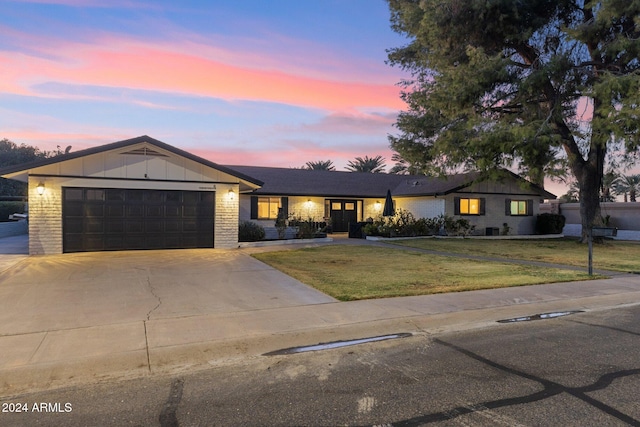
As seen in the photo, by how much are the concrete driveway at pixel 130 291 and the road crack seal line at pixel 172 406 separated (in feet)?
8.52

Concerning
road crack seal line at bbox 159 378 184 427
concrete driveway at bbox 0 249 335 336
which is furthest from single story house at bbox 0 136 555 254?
road crack seal line at bbox 159 378 184 427

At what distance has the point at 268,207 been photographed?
24.1 meters

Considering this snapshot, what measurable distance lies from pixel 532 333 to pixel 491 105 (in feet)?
58.6

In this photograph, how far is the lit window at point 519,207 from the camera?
2717cm

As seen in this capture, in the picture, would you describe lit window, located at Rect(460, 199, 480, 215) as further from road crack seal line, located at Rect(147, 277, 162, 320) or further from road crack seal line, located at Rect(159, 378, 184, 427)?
road crack seal line, located at Rect(159, 378, 184, 427)

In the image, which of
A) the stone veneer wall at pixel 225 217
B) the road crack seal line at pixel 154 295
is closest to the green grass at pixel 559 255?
the stone veneer wall at pixel 225 217

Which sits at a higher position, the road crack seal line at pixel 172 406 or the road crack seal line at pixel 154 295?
the road crack seal line at pixel 154 295

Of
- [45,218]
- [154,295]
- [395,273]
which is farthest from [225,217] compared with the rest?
[154,295]

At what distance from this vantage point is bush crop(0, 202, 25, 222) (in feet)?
88.1

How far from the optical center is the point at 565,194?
49531mm

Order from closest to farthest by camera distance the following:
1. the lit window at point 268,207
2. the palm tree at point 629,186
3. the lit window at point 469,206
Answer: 1. the lit window at point 268,207
2. the lit window at point 469,206
3. the palm tree at point 629,186

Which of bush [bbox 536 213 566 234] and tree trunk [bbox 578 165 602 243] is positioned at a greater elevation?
tree trunk [bbox 578 165 602 243]

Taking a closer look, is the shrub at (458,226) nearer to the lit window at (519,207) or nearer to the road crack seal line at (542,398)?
the lit window at (519,207)

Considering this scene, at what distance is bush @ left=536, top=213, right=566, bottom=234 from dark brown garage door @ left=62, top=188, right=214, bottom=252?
22764 millimetres
